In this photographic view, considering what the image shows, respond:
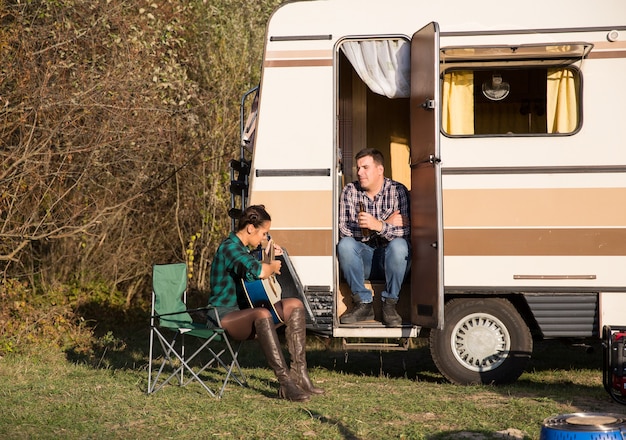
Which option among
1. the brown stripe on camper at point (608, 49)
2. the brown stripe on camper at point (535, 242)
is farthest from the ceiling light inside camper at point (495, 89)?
the brown stripe on camper at point (535, 242)

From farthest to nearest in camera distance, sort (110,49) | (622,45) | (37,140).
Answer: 1. (110,49)
2. (37,140)
3. (622,45)

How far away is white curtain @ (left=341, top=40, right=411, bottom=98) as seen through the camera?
7.39 m

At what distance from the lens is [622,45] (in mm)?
7062

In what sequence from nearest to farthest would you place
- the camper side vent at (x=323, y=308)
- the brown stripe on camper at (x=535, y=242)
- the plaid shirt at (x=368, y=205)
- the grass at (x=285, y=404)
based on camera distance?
the grass at (x=285, y=404) → the brown stripe on camper at (x=535, y=242) → the camper side vent at (x=323, y=308) → the plaid shirt at (x=368, y=205)

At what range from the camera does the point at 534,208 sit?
7.09 meters

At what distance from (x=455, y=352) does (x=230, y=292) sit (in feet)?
5.85

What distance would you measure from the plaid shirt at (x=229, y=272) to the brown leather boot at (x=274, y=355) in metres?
0.36

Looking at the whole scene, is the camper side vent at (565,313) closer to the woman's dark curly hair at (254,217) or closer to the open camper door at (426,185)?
the open camper door at (426,185)

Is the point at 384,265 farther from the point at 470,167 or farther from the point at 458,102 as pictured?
the point at 458,102

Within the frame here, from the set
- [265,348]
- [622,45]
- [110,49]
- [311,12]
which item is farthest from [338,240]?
[110,49]

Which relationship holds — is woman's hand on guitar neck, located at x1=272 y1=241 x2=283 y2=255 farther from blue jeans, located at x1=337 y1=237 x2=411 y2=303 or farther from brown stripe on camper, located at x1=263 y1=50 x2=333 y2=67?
brown stripe on camper, located at x1=263 y1=50 x2=333 y2=67

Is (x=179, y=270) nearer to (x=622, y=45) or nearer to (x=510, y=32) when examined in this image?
(x=510, y=32)

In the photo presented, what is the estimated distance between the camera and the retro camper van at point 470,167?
23.1ft

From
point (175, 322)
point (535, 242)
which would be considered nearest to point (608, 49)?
point (535, 242)
